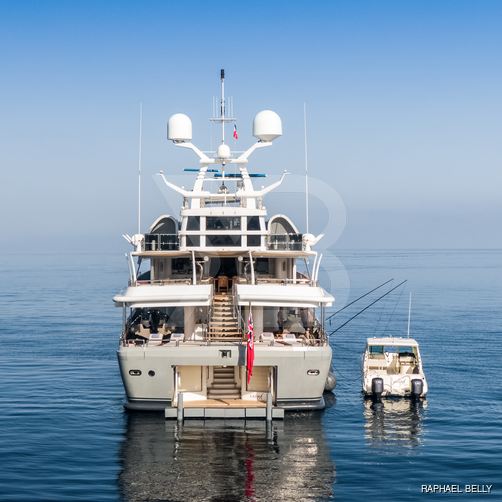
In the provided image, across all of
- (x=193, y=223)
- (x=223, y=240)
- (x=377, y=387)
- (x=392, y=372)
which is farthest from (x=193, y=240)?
(x=392, y=372)

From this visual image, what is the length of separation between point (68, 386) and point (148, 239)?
9.45 m

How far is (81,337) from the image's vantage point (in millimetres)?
70125

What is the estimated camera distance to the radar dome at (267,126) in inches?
1993

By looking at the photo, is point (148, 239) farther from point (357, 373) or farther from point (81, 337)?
point (81, 337)

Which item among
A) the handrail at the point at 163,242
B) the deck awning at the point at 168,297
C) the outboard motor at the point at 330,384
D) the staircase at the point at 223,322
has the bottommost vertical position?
the outboard motor at the point at 330,384

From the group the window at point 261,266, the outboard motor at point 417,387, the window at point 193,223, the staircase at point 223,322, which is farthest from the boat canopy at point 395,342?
the window at point 193,223

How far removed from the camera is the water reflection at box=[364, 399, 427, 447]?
122 feet

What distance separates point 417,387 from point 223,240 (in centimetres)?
1279

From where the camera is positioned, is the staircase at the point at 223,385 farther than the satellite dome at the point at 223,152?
No

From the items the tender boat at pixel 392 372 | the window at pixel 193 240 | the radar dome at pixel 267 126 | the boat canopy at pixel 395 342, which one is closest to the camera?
the tender boat at pixel 392 372

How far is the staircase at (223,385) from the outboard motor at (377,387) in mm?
7815

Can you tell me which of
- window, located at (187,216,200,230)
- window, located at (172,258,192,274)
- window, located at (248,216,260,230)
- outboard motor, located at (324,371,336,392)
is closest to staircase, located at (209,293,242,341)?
window, located at (172,258,192,274)

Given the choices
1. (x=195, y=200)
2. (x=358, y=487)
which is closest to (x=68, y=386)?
(x=195, y=200)

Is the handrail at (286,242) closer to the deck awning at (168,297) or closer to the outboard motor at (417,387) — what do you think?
the deck awning at (168,297)
